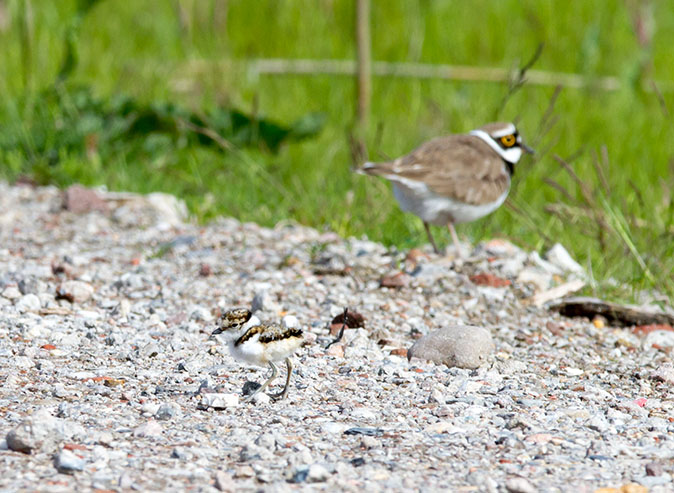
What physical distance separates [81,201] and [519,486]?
4.05 meters

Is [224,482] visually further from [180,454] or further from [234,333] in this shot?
[234,333]

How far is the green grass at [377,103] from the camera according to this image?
5.89m

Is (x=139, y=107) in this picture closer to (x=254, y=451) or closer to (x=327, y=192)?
(x=327, y=192)

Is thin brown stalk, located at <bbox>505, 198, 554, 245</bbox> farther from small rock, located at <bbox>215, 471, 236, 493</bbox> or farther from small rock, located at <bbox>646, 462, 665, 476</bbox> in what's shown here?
small rock, located at <bbox>215, 471, 236, 493</bbox>

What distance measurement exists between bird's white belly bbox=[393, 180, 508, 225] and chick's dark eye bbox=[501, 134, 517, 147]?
0.51 m

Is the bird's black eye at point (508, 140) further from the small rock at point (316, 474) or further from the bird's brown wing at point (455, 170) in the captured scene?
the small rock at point (316, 474)

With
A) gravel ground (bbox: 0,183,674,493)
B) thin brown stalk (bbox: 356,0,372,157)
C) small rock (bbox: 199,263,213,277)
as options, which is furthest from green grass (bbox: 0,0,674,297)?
small rock (bbox: 199,263,213,277)

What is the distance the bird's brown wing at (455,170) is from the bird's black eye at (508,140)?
0.21 m

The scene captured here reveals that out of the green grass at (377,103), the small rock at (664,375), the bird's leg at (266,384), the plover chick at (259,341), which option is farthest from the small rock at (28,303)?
the small rock at (664,375)

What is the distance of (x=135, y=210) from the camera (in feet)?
19.9

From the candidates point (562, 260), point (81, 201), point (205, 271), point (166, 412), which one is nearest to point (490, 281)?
point (562, 260)

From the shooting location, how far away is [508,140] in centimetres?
589

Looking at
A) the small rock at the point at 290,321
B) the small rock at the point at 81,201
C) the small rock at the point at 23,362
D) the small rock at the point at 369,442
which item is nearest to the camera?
the small rock at the point at 369,442

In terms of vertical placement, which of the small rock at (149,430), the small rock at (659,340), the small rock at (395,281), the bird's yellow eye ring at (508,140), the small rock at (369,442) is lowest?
the small rock at (659,340)
